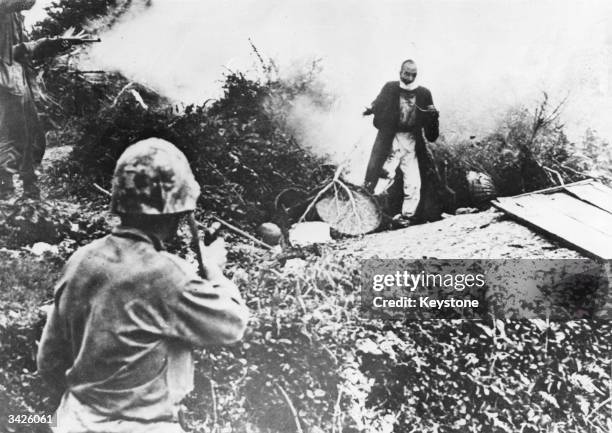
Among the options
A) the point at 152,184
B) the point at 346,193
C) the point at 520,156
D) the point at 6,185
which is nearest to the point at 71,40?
the point at 6,185

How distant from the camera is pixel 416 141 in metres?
3.33

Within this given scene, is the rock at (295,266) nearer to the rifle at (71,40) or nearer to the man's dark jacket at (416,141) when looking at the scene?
the man's dark jacket at (416,141)

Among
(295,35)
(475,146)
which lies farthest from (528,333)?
(295,35)

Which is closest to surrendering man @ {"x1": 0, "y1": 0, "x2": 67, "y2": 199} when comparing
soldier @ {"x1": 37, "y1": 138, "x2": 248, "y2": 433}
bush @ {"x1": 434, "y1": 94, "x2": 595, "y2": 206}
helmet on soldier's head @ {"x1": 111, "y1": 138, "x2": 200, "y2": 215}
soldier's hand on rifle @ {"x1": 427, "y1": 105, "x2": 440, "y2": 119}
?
soldier @ {"x1": 37, "y1": 138, "x2": 248, "y2": 433}

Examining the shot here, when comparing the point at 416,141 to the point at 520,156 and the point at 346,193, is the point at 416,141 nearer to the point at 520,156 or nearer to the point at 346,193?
the point at 346,193

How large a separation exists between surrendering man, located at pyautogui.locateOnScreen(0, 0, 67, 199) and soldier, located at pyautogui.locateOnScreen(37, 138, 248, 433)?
33.1 inches

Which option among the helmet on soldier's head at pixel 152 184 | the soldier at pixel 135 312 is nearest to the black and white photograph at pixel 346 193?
the soldier at pixel 135 312

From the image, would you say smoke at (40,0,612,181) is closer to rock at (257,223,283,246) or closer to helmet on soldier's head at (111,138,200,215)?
rock at (257,223,283,246)

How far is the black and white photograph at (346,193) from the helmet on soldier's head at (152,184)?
1.92 ft

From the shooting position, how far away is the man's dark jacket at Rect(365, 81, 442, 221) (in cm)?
328

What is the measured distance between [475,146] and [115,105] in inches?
82.2

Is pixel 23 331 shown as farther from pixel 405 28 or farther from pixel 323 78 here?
pixel 405 28

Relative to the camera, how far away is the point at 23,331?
10.2 feet

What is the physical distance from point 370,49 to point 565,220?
1498 millimetres
